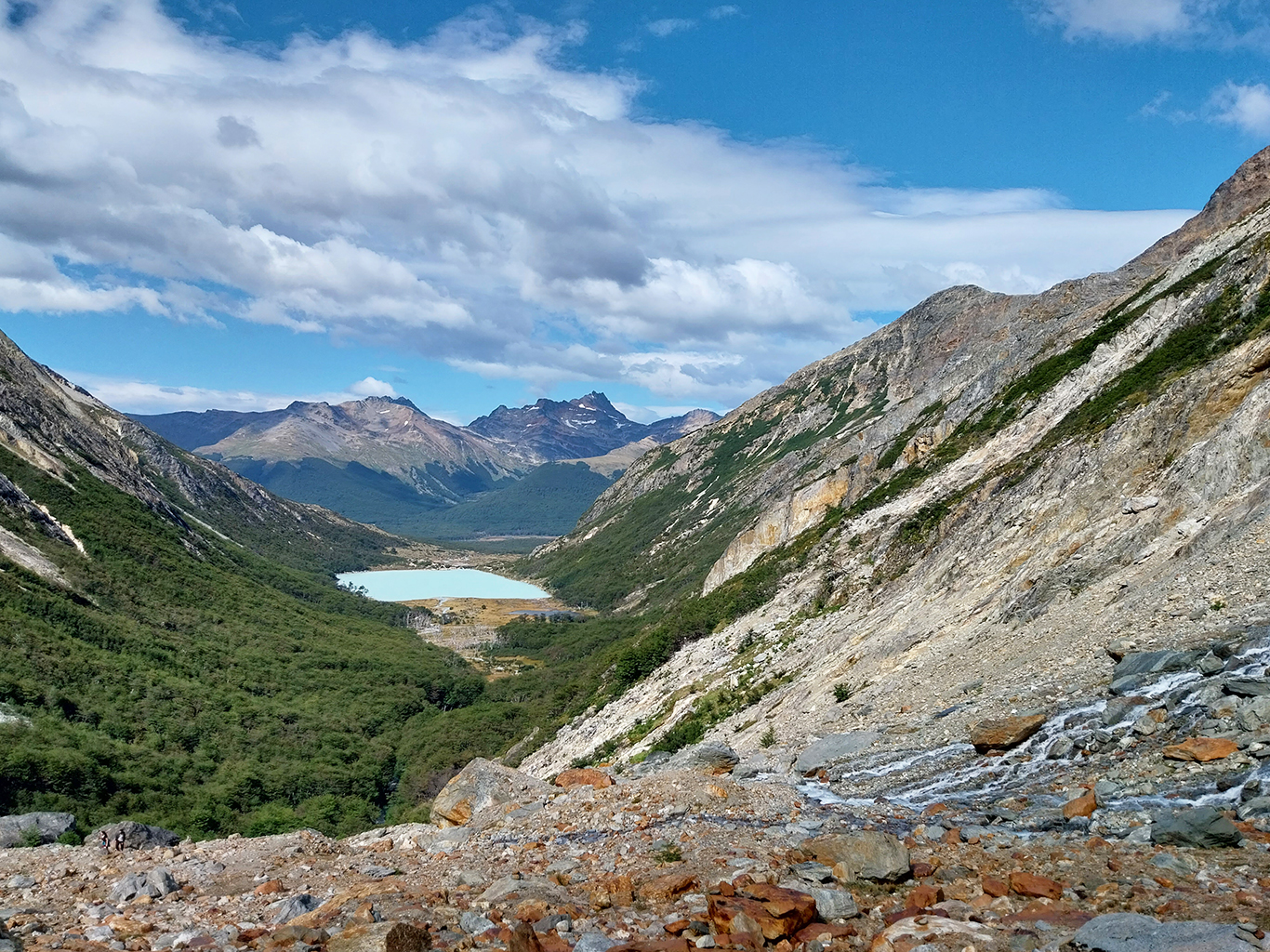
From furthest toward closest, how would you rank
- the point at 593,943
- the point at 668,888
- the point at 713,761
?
1. the point at 713,761
2. the point at 668,888
3. the point at 593,943

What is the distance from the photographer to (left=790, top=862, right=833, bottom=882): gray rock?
11.9 m

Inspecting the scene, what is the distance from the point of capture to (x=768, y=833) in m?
14.8

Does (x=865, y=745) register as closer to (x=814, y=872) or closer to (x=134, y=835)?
(x=814, y=872)

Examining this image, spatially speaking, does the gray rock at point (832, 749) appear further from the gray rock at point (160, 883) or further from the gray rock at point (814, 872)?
the gray rock at point (160, 883)

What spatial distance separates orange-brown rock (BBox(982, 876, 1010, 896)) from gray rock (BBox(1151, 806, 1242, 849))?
2781mm

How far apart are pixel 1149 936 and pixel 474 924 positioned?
861 cm

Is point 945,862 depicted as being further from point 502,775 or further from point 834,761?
point 502,775

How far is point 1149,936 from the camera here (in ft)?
28.6

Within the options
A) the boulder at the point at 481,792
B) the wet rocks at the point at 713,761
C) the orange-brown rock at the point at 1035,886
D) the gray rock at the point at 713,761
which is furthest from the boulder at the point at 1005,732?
the boulder at the point at 481,792

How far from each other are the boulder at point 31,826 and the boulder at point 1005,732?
22.7 meters

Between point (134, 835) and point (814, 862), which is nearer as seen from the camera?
point (814, 862)

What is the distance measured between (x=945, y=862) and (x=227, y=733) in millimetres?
91308

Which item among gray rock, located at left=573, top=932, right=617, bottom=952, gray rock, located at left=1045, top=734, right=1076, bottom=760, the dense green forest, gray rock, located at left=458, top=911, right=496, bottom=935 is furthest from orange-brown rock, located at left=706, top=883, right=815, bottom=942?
the dense green forest

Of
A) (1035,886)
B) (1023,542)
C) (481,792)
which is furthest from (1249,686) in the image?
(1023,542)
